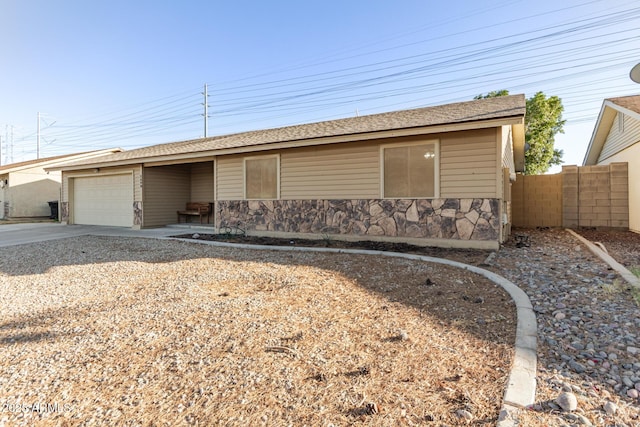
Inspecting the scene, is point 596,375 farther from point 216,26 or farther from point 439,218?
point 216,26

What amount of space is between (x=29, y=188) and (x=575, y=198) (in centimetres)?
2591

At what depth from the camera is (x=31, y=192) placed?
1833cm

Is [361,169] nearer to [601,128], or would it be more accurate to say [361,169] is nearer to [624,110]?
[624,110]

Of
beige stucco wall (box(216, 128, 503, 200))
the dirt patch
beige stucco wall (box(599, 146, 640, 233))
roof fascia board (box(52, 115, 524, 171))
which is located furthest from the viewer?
beige stucco wall (box(599, 146, 640, 233))

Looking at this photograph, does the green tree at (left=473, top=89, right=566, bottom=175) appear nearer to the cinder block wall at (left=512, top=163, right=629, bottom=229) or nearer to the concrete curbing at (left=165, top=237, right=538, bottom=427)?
the cinder block wall at (left=512, top=163, right=629, bottom=229)

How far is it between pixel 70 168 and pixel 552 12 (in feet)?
67.0

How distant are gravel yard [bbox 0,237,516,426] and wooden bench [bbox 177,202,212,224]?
758 centimetres

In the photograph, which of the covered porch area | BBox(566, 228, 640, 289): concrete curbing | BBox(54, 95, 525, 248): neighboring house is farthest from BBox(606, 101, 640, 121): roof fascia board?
the covered porch area

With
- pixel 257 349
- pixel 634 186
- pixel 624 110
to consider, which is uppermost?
pixel 624 110

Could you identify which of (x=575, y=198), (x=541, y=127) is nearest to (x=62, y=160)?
(x=575, y=198)

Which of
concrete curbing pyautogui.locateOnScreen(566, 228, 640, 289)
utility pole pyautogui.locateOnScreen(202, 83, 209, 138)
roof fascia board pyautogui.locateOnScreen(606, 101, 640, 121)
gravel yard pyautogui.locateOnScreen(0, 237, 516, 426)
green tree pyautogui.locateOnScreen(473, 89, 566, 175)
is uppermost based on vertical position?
utility pole pyautogui.locateOnScreen(202, 83, 209, 138)

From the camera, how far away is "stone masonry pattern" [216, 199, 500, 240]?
21.4ft

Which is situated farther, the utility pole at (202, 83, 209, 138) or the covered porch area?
the utility pole at (202, 83, 209, 138)

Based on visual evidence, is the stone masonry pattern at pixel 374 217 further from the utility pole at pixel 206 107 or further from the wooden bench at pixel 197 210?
the utility pole at pixel 206 107
